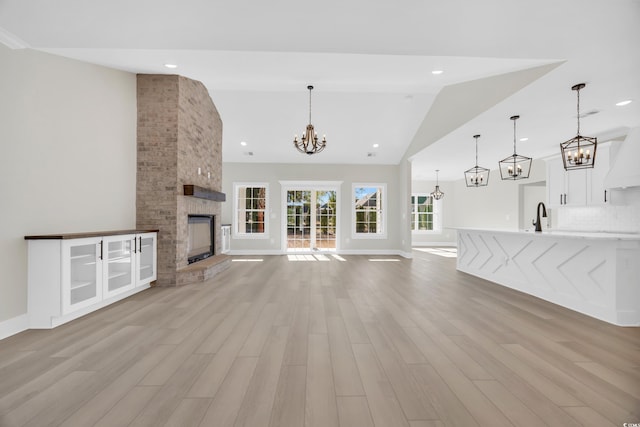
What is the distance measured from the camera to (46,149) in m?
3.13

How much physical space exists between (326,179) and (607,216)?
20.9 feet

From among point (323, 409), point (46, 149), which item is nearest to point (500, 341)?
point (323, 409)

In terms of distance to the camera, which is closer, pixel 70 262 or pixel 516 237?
pixel 70 262

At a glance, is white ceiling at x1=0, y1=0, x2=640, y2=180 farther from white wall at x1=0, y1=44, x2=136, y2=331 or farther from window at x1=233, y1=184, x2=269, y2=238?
window at x1=233, y1=184, x2=269, y2=238

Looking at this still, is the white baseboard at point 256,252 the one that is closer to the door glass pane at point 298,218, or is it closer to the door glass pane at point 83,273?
the door glass pane at point 298,218

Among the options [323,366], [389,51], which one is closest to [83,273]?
[323,366]

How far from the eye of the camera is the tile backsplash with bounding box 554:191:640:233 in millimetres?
4789

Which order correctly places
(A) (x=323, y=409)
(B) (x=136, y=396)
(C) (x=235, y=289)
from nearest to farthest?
(A) (x=323, y=409), (B) (x=136, y=396), (C) (x=235, y=289)

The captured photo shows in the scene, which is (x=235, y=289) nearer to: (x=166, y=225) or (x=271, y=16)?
(x=166, y=225)

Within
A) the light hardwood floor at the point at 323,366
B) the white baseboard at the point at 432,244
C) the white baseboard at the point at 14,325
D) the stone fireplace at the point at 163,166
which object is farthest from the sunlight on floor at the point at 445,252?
the white baseboard at the point at 14,325

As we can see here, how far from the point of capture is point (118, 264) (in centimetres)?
382

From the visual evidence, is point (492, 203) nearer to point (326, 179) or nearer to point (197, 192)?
point (326, 179)

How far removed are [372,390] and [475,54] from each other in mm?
3434

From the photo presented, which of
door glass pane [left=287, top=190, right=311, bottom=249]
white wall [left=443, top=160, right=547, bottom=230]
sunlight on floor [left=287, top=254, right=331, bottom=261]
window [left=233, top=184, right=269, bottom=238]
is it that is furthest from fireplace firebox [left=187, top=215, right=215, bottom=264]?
white wall [left=443, top=160, right=547, bottom=230]
